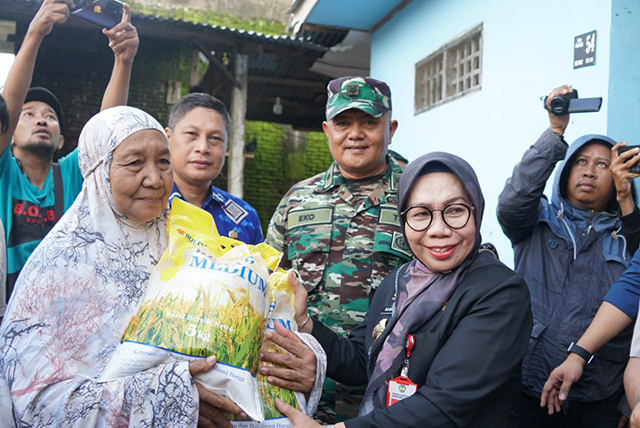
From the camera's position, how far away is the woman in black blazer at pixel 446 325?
1542mm

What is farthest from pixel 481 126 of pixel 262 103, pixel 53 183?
pixel 262 103

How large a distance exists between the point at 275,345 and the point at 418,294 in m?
0.49

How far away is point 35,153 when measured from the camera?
2949 millimetres

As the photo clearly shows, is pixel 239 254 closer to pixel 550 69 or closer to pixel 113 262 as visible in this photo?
pixel 113 262

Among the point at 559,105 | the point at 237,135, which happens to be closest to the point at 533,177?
the point at 559,105

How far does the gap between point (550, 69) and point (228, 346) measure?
3246 mm

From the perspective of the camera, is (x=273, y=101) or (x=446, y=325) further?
(x=273, y=101)

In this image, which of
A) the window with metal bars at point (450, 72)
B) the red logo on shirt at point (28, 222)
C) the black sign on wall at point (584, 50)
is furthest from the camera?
the window with metal bars at point (450, 72)

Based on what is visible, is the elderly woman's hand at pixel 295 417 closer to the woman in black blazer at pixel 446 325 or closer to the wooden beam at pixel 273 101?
the woman in black blazer at pixel 446 325

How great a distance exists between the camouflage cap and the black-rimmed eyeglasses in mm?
772

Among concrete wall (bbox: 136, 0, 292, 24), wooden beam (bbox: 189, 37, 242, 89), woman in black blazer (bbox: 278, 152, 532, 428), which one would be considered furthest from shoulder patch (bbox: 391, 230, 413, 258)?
concrete wall (bbox: 136, 0, 292, 24)

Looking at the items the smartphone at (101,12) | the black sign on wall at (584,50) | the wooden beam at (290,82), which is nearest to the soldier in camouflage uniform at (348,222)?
the smartphone at (101,12)

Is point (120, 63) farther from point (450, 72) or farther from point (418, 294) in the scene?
point (450, 72)

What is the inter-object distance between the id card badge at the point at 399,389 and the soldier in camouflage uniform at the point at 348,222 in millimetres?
593
